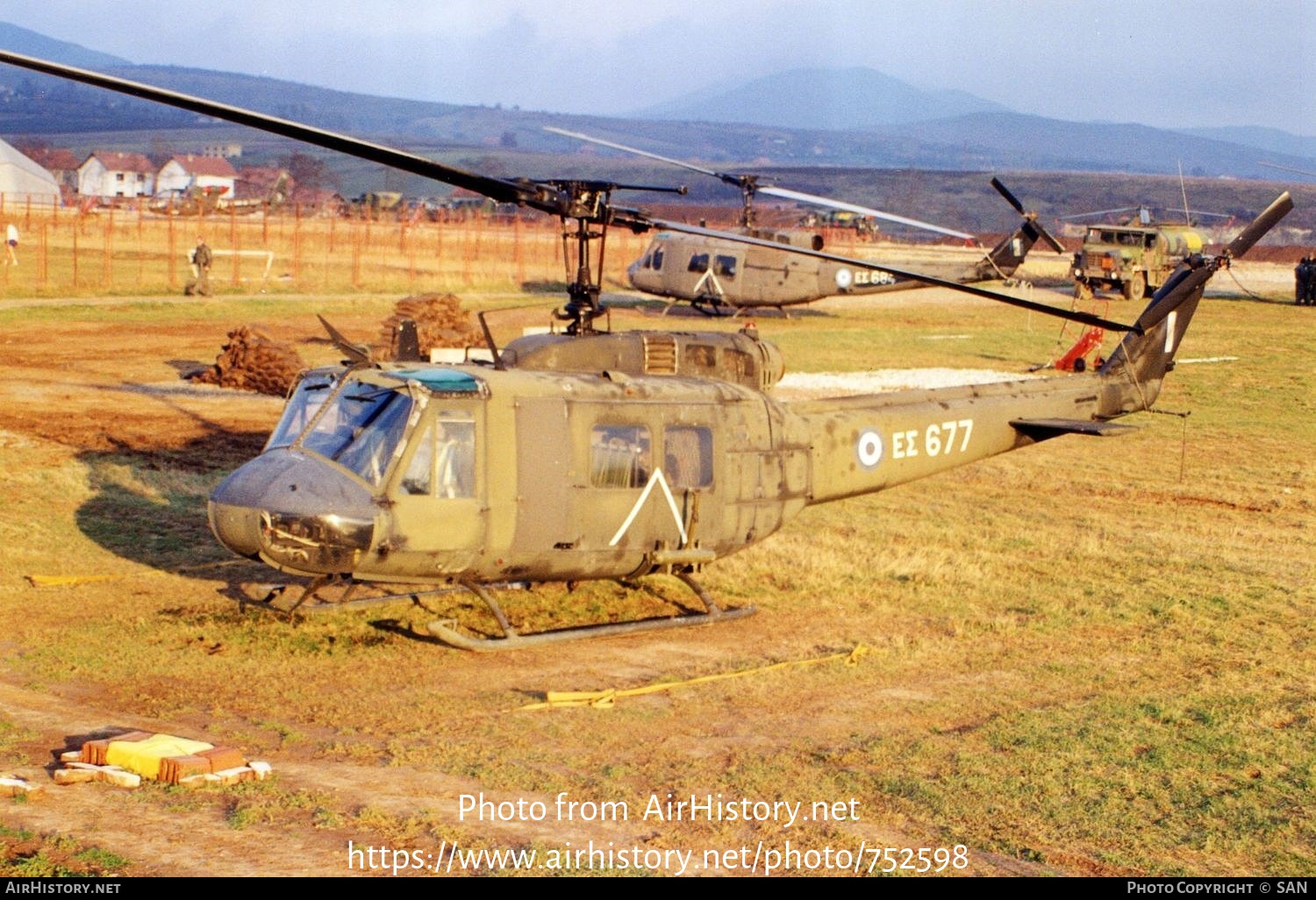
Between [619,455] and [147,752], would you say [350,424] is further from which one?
[147,752]

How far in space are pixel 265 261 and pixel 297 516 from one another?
4943 cm

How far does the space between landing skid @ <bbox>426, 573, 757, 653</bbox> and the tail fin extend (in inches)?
242

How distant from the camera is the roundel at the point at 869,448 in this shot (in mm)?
13953

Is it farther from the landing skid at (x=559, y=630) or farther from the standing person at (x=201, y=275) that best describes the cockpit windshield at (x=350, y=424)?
the standing person at (x=201, y=275)

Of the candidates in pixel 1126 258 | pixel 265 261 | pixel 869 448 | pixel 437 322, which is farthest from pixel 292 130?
pixel 265 261

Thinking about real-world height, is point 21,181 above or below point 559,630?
above

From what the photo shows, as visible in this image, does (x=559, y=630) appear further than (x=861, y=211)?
No

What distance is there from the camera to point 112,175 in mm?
161125

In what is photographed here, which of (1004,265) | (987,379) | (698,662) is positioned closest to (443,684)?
(698,662)

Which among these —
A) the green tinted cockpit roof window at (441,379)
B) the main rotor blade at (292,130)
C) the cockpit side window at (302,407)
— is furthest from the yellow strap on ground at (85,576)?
the main rotor blade at (292,130)

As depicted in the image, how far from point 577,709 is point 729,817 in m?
2.26

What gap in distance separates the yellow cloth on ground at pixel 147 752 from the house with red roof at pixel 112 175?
161486 millimetres

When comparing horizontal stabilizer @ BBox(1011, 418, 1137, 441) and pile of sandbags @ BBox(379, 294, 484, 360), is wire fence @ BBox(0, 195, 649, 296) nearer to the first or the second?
pile of sandbags @ BBox(379, 294, 484, 360)

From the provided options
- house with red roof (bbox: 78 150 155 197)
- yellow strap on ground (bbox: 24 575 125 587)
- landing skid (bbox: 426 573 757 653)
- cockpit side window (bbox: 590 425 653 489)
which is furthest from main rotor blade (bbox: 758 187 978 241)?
house with red roof (bbox: 78 150 155 197)
